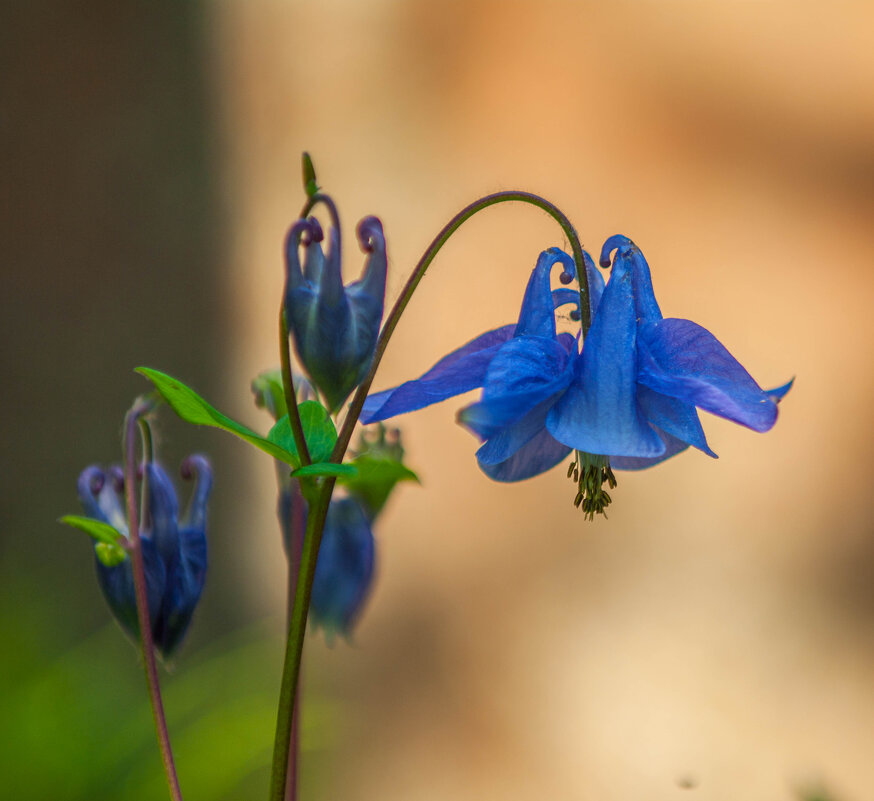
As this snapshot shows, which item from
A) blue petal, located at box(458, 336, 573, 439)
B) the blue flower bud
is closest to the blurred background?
the blue flower bud

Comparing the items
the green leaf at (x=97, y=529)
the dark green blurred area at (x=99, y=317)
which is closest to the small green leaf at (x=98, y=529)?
the green leaf at (x=97, y=529)

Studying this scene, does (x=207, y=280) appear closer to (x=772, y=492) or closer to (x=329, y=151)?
(x=329, y=151)

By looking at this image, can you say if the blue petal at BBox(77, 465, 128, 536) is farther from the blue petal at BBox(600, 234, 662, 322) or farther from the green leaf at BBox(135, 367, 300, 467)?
the blue petal at BBox(600, 234, 662, 322)

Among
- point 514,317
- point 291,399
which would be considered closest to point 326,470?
point 291,399

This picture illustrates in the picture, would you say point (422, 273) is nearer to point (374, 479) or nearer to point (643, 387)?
point (643, 387)

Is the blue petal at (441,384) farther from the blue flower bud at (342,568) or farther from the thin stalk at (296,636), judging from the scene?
the blue flower bud at (342,568)

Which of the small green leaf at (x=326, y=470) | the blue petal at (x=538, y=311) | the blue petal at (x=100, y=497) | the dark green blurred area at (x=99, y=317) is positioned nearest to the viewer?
the small green leaf at (x=326, y=470)

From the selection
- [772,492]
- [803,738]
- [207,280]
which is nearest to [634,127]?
[772,492]

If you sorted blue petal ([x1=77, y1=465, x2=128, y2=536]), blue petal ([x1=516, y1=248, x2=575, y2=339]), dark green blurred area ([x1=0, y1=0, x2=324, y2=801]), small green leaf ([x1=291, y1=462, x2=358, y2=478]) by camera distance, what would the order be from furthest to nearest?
dark green blurred area ([x1=0, y1=0, x2=324, y2=801]) < blue petal ([x1=77, y1=465, x2=128, y2=536]) < blue petal ([x1=516, y1=248, x2=575, y2=339]) < small green leaf ([x1=291, y1=462, x2=358, y2=478])

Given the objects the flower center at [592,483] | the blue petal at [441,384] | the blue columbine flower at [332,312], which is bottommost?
the flower center at [592,483]
